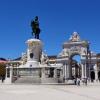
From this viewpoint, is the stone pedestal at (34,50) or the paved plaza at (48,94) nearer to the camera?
the paved plaza at (48,94)

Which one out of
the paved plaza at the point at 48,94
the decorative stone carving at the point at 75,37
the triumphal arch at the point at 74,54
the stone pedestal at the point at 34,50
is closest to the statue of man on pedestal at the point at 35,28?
the stone pedestal at the point at 34,50

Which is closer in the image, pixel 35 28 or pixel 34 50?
pixel 34 50

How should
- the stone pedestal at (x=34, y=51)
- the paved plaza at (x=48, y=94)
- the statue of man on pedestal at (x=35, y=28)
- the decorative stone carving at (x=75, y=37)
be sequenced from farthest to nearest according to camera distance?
the decorative stone carving at (x=75, y=37), the statue of man on pedestal at (x=35, y=28), the stone pedestal at (x=34, y=51), the paved plaza at (x=48, y=94)

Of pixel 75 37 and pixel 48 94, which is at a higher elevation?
pixel 75 37

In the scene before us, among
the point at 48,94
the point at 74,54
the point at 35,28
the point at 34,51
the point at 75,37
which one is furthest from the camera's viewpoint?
the point at 75,37

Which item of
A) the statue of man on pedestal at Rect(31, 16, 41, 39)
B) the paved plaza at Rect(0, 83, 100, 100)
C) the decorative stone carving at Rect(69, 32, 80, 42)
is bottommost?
the paved plaza at Rect(0, 83, 100, 100)

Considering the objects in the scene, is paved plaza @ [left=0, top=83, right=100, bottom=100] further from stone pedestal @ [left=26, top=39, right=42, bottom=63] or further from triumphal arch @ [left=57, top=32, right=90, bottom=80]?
triumphal arch @ [left=57, top=32, right=90, bottom=80]

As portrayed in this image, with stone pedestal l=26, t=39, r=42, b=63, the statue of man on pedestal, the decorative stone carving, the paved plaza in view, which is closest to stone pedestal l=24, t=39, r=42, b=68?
stone pedestal l=26, t=39, r=42, b=63

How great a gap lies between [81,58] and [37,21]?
70.5 meters

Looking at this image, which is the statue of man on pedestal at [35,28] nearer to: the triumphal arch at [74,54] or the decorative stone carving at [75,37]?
the triumphal arch at [74,54]

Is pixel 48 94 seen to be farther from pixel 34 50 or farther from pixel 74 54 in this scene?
pixel 74 54

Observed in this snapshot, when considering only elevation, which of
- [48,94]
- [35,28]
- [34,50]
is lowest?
[48,94]

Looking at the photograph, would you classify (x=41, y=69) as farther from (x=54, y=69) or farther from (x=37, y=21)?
(x=37, y=21)

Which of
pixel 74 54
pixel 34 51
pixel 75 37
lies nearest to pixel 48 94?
pixel 34 51
